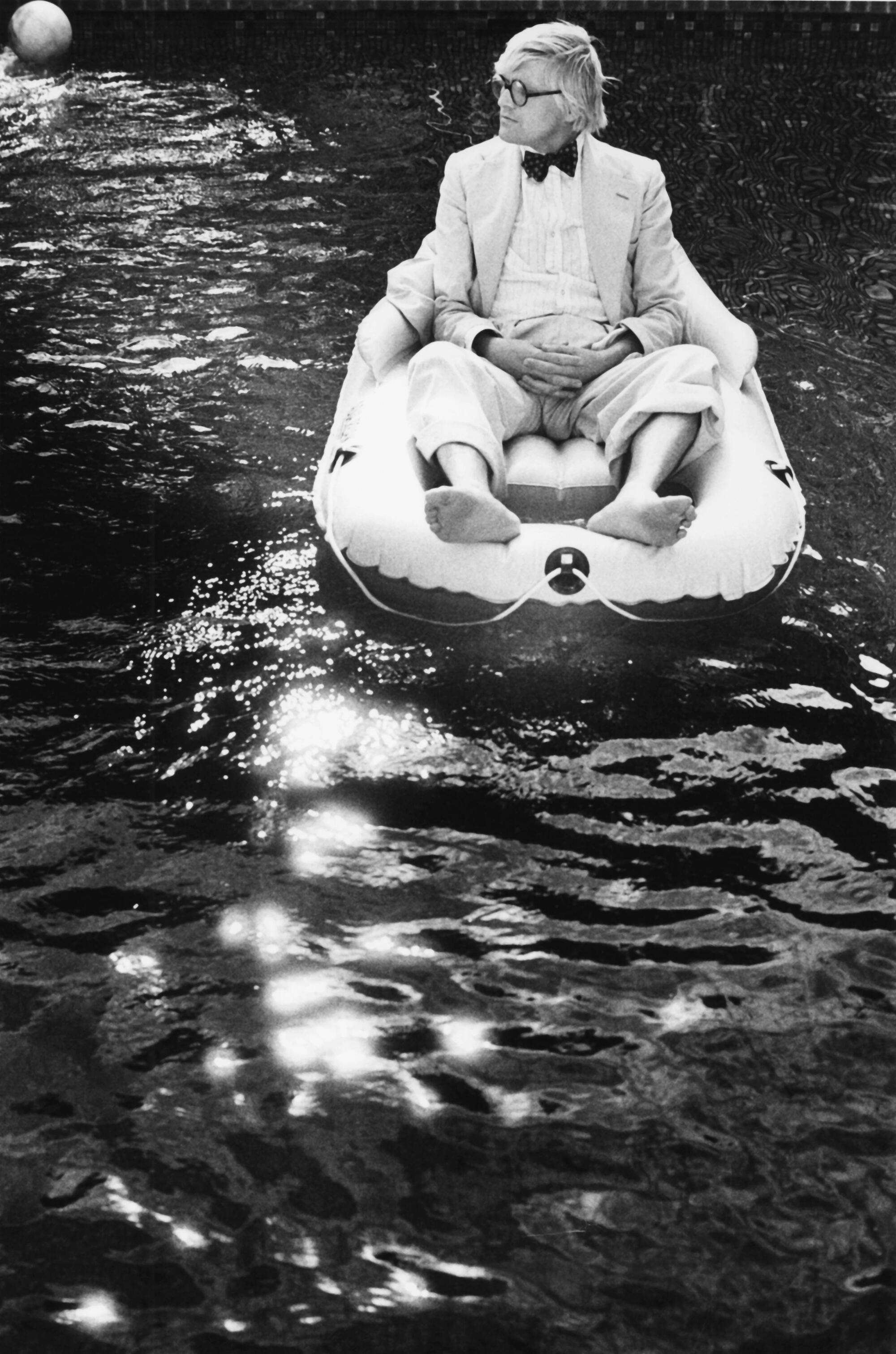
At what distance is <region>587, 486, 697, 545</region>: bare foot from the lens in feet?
9.23

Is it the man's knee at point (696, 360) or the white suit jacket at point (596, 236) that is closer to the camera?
the man's knee at point (696, 360)

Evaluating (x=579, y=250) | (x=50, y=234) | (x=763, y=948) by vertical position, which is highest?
(x=579, y=250)

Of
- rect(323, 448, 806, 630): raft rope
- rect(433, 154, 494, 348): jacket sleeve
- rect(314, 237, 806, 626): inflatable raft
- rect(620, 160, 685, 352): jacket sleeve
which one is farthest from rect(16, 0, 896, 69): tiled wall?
rect(323, 448, 806, 630): raft rope

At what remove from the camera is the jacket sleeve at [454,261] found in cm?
331

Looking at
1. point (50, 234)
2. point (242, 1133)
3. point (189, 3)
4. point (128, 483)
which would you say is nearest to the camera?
point (242, 1133)

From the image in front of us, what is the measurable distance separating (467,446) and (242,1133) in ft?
4.83

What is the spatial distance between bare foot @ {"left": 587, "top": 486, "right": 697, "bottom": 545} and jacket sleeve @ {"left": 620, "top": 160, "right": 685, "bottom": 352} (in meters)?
0.51

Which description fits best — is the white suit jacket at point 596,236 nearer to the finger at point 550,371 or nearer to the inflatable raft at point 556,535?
the finger at point 550,371

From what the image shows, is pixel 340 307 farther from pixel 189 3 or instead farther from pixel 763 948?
pixel 189 3

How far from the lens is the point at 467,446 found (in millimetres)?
2984

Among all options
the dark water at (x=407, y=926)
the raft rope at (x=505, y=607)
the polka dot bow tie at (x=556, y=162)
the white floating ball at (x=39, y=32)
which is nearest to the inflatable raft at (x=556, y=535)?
the raft rope at (x=505, y=607)

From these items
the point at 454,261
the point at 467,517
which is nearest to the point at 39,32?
the point at 454,261

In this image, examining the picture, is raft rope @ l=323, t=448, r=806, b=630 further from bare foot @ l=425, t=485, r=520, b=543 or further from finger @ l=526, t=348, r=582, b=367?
finger @ l=526, t=348, r=582, b=367

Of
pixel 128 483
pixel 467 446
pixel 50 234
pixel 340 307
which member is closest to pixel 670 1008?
pixel 467 446
